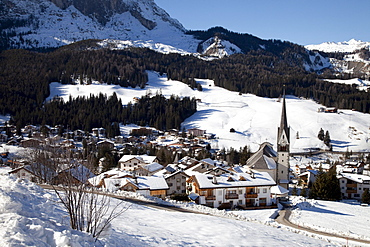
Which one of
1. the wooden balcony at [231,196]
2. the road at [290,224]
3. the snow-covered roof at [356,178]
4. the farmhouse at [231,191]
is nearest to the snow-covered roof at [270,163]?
the snow-covered roof at [356,178]

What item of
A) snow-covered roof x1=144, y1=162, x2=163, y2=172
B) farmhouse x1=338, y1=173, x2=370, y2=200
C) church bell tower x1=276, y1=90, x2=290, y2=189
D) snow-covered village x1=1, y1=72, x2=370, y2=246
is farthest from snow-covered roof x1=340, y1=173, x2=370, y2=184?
snow-covered roof x1=144, y1=162, x2=163, y2=172

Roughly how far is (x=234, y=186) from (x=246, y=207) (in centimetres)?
215

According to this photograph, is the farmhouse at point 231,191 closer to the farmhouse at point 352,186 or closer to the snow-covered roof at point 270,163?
the snow-covered roof at point 270,163

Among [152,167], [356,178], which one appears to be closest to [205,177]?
[152,167]

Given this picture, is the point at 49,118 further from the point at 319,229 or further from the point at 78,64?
the point at 319,229

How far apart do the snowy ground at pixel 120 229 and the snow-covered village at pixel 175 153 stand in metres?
0.06

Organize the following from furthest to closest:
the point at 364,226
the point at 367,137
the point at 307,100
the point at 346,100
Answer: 1. the point at 307,100
2. the point at 346,100
3. the point at 367,137
4. the point at 364,226

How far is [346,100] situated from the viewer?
122 m

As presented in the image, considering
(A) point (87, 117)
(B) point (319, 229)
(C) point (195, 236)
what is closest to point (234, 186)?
(B) point (319, 229)

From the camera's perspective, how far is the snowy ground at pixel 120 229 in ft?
23.1

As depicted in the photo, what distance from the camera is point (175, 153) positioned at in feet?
207

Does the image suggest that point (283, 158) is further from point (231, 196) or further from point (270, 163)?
point (231, 196)

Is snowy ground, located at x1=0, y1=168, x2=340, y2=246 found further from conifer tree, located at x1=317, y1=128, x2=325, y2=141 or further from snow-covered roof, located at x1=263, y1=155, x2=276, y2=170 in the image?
conifer tree, located at x1=317, y1=128, x2=325, y2=141

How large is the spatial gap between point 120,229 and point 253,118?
3713 inches
